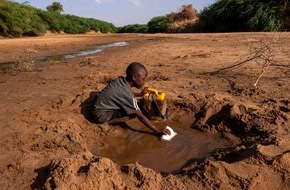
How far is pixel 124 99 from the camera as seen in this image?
452cm

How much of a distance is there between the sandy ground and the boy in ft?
0.75

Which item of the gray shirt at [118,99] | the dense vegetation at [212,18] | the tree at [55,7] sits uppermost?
the gray shirt at [118,99]

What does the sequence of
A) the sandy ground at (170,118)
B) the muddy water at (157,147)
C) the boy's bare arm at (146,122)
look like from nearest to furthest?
the sandy ground at (170,118), the muddy water at (157,147), the boy's bare arm at (146,122)

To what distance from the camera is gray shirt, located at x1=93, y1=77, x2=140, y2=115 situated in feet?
14.8

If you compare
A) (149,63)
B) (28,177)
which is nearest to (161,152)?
(28,177)

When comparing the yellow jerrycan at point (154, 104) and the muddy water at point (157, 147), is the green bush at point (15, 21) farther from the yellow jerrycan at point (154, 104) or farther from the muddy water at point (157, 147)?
the muddy water at point (157, 147)

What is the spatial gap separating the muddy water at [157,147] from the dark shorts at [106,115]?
16cm

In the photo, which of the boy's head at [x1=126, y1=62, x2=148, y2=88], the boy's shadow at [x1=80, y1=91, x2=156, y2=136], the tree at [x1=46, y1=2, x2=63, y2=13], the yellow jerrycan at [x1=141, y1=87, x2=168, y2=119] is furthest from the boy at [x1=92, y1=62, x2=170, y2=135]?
the tree at [x1=46, y1=2, x2=63, y2=13]

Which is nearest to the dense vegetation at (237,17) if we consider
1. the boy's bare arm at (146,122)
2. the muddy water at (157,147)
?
the muddy water at (157,147)

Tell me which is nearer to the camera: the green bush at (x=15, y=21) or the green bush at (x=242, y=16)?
the green bush at (x=242, y=16)

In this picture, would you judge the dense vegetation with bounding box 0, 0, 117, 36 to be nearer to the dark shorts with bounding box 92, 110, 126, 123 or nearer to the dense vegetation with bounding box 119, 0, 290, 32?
the dense vegetation with bounding box 119, 0, 290, 32

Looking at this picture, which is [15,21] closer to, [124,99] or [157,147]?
[124,99]

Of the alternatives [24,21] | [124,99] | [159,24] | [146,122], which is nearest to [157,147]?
[146,122]

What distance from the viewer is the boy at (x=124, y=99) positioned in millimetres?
4484
